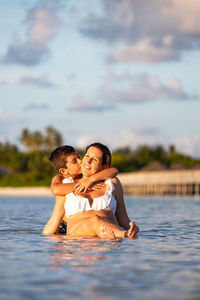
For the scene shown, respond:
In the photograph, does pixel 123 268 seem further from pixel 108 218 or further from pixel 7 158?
pixel 7 158

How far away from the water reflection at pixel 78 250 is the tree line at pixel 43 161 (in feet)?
245

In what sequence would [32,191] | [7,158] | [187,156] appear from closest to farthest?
[32,191] < [187,156] < [7,158]

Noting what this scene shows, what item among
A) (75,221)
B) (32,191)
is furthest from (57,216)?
(32,191)

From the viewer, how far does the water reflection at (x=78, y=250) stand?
17.1 feet

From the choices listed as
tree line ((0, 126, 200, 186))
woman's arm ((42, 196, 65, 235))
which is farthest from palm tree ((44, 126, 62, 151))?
woman's arm ((42, 196, 65, 235))

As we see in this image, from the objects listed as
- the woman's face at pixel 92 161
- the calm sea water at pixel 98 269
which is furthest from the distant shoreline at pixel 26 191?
the calm sea water at pixel 98 269

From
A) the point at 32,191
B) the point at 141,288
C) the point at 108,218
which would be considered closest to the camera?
the point at 141,288

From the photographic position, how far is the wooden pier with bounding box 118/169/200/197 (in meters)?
47.8

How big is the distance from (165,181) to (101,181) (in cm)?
4266

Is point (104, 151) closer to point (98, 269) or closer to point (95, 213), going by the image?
point (95, 213)

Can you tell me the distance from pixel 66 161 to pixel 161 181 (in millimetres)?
43024

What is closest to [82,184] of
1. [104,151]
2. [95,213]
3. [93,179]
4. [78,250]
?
[93,179]

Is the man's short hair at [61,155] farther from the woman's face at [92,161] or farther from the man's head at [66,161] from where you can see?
the woman's face at [92,161]

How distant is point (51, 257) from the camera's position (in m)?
5.67
